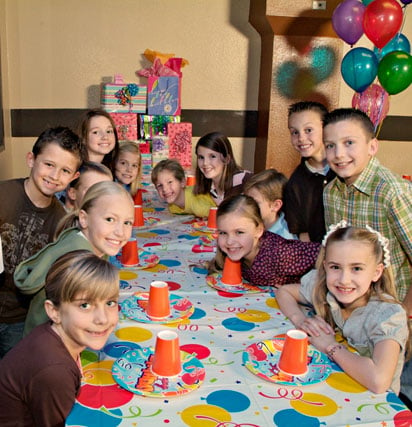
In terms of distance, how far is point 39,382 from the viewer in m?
1.25

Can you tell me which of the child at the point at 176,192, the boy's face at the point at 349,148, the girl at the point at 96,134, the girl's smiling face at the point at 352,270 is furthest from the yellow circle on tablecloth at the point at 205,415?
the girl at the point at 96,134

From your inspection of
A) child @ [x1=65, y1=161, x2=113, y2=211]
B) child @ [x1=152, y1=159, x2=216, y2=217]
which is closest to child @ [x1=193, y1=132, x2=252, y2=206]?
Answer: child @ [x1=152, y1=159, x2=216, y2=217]

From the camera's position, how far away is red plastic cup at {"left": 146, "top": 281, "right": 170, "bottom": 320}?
1.72 meters

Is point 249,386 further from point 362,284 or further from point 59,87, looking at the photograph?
point 59,87

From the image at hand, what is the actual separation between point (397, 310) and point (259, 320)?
46 centimetres

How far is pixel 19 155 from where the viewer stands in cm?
546

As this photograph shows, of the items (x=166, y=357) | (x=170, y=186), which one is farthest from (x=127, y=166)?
(x=166, y=357)

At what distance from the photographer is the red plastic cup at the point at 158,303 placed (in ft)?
5.65

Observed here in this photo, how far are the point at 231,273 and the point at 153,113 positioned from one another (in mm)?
3083

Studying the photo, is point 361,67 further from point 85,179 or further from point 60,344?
point 60,344

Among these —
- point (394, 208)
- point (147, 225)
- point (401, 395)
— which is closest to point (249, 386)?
point (401, 395)

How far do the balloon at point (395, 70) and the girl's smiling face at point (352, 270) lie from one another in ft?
9.30

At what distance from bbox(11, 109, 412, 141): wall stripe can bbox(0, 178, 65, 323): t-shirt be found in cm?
301

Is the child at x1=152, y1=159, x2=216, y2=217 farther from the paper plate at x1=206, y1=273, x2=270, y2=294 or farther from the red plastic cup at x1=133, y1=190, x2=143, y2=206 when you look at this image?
the paper plate at x1=206, y1=273, x2=270, y2=294
